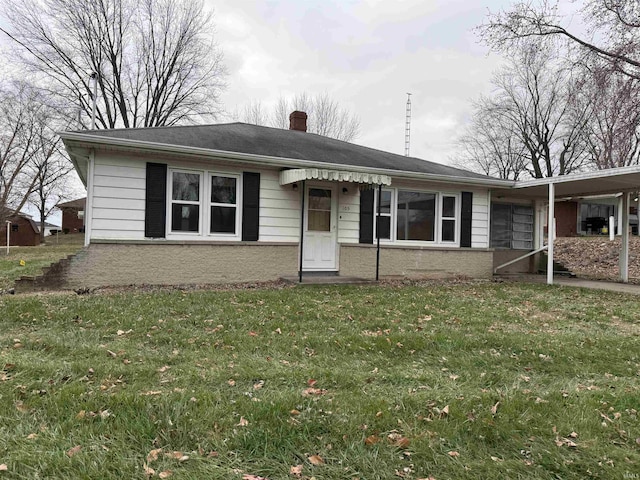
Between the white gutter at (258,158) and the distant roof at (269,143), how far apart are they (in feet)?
0.37

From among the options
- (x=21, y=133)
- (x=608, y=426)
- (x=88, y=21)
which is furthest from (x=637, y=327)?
(x=21, y=133)

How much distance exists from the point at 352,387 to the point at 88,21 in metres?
27.3

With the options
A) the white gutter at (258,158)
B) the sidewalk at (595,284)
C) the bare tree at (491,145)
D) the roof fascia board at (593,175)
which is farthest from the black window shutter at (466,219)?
the bare tree at (491,145)

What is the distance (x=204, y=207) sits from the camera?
8.80 meters

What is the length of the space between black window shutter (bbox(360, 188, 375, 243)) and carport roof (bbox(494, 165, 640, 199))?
13.3 ft

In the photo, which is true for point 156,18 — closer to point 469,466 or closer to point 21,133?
point 21,133

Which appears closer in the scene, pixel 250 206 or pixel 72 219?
pixel 250 206

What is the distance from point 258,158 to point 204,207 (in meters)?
1.55

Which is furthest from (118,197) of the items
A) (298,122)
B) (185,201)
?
(298,122)

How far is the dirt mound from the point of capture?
1390 cm

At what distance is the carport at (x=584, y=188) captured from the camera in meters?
8.80

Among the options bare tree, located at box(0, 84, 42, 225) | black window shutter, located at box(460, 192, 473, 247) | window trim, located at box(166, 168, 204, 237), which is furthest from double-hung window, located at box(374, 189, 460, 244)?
bare tree, located at box(0, 84, 42, 225)

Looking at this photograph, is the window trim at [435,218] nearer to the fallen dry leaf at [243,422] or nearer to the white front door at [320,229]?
the white front door at [320,229]

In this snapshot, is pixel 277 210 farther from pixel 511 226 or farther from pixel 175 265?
pixel 511 226
